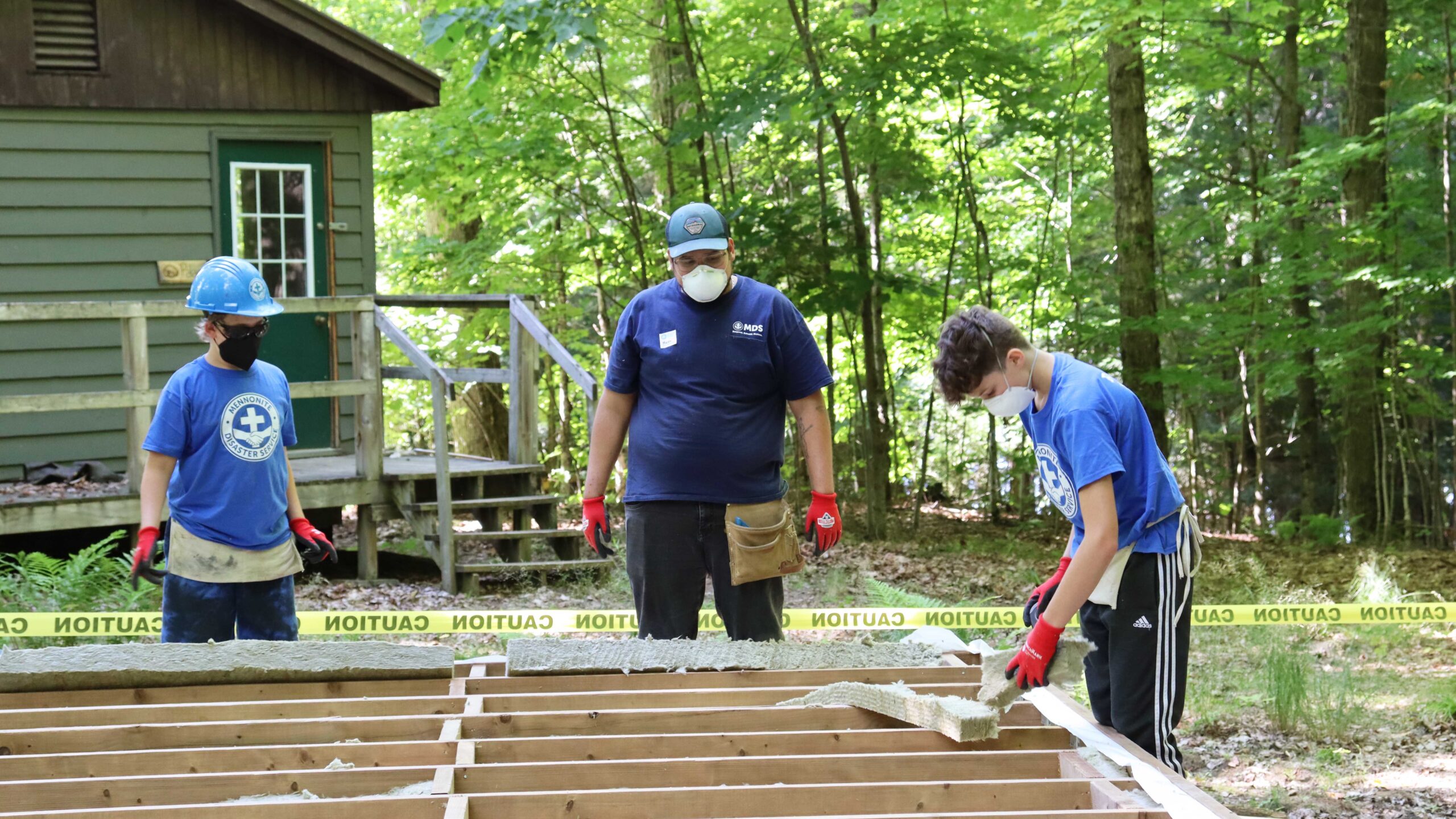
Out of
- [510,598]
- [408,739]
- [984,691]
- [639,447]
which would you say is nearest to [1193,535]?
[984,691]

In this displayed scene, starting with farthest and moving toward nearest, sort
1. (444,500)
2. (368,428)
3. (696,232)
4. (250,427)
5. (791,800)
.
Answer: (368,428), (444,500), (250,427), (696,232), (791,800)

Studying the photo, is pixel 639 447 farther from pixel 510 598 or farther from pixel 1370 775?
pixel 510 598

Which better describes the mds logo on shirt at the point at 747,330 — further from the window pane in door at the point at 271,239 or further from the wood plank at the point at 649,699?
the window pane in door at the point at 271,239

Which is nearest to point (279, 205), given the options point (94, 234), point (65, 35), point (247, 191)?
point (247, 191)

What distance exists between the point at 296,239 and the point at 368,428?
7.13ft

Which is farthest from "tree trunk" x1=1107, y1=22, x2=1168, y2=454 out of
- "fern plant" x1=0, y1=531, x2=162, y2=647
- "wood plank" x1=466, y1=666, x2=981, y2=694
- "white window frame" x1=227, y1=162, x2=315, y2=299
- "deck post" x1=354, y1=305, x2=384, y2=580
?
"fern plant" x1=0, y1=531, x2=162, y2=647

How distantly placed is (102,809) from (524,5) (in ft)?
21.2

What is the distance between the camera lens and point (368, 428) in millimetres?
8094

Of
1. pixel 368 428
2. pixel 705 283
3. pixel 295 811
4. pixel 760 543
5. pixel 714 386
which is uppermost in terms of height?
pixel 705 283

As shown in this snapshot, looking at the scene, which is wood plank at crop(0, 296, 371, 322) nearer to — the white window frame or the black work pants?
the white window frame

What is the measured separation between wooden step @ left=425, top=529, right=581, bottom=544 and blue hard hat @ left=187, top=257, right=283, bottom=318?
13.7 feet

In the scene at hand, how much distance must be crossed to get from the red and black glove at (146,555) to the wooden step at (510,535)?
3.94 meters

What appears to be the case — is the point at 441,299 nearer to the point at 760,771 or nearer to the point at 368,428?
the point at 368,428

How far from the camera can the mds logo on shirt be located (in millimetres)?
3762
